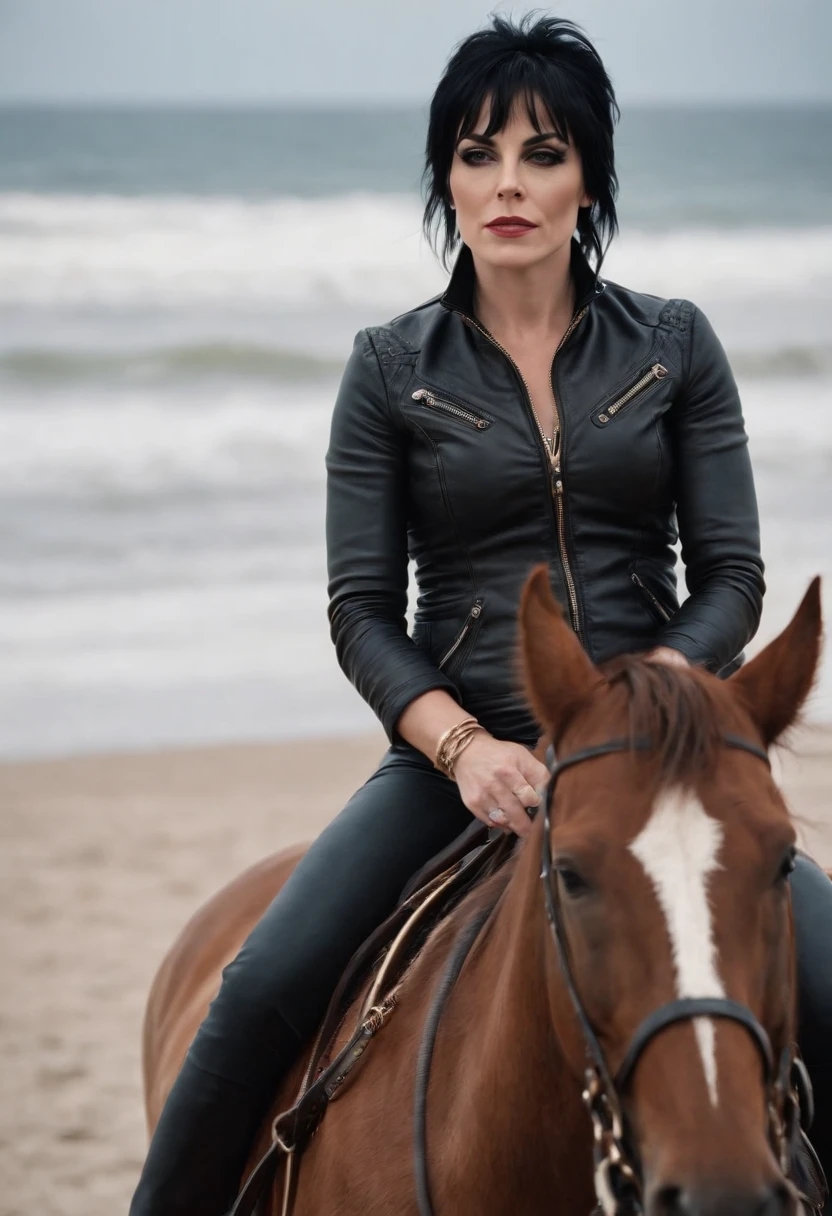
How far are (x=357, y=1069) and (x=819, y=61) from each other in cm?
5375

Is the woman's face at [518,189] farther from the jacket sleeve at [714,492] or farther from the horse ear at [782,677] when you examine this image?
the horse ear at [782,677]

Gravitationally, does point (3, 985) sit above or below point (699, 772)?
below

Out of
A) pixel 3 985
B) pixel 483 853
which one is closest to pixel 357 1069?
pixel 483 853

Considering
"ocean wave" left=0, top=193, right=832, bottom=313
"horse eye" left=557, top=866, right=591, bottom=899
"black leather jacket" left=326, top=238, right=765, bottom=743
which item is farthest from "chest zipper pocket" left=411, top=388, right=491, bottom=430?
"ocean wave" left=0, top=193, right=832, bottom=313

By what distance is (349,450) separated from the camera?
7.97 ft

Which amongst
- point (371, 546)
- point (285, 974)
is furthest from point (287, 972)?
point (371, 546)

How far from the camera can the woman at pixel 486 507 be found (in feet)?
7.52

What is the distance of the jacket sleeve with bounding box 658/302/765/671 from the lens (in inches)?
92.9

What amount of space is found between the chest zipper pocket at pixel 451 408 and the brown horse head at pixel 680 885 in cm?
74

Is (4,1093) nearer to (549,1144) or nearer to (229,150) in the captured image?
(549,1144)

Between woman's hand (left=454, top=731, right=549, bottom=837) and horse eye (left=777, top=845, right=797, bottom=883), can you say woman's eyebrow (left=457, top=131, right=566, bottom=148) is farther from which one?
horse eye (left=777, top=845, right=797, bottom=883)

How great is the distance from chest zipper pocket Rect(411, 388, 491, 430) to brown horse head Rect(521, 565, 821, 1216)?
737mm

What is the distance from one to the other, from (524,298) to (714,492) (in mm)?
470

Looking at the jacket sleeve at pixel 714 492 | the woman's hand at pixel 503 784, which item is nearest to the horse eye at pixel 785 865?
the woman's hand at pixel 503 784
